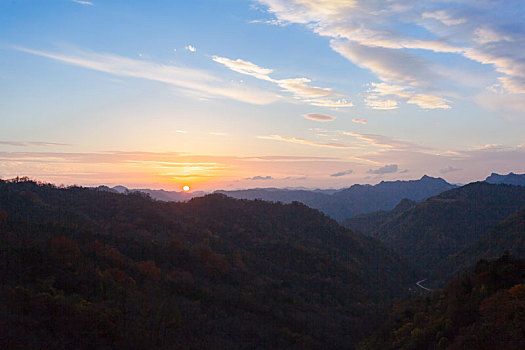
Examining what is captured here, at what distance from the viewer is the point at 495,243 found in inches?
3898

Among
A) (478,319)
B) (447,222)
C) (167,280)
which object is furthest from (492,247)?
(167,280)

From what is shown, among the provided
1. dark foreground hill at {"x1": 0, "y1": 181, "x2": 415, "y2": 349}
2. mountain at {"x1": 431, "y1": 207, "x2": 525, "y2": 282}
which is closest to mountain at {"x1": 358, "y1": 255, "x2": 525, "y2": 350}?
dark foreground hill at {"x1": 0, "y1": 181, "x2": 415, "y2": 349}

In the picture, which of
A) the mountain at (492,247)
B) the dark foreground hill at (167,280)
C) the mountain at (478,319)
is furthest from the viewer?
the mountain at (492,247)

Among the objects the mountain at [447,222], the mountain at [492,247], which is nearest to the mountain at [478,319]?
the mountain at [492,247]

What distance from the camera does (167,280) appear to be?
42.2 metres

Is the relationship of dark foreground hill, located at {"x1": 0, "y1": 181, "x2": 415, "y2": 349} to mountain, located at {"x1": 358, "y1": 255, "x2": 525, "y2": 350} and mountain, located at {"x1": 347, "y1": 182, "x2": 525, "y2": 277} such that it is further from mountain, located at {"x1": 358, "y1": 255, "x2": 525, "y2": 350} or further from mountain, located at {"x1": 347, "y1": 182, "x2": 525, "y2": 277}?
mountain, located at {"x1": 347, "y1": 182, "x2": 525, "y2": 277}

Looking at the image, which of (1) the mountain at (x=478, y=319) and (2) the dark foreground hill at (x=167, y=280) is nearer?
(1) the mountain at (x=478, y=319)

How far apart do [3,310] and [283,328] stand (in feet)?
84.8

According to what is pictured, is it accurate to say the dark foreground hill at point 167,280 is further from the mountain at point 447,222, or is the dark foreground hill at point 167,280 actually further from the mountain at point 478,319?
the mountain at point 447,222

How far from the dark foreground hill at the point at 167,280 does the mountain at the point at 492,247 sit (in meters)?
12.6

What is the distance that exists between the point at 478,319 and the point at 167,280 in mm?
29662

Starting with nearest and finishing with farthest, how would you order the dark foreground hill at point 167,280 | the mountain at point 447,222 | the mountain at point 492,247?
the dark foreground hill at point 167,280 → the mountain at point 492,247 → the mountain at point 447,222

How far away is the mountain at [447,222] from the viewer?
13312 cm

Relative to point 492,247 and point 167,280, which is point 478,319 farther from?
point 492,247
